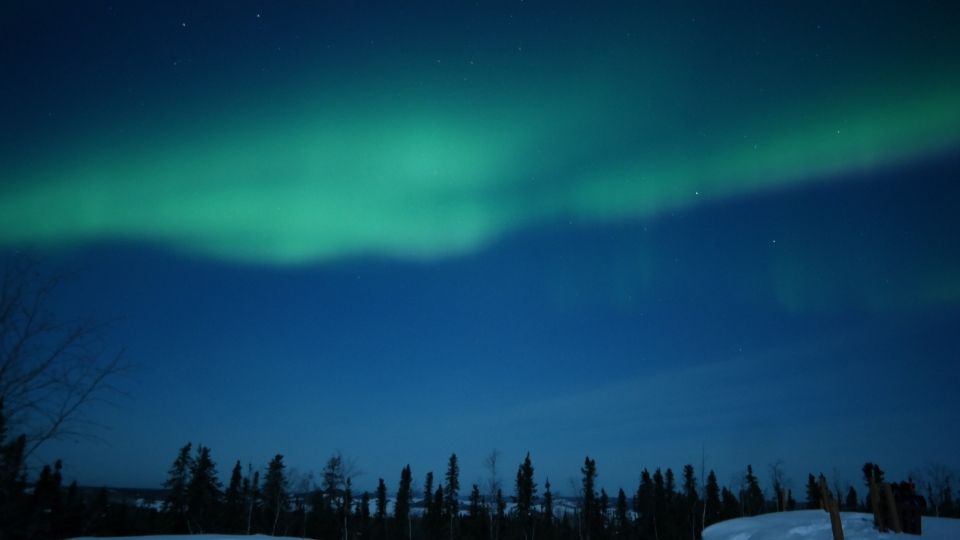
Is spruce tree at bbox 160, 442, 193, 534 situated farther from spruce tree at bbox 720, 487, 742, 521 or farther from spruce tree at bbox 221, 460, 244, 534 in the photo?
spruce tree at bbox 720, 487, 742, 521

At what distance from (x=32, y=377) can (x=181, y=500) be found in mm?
65318

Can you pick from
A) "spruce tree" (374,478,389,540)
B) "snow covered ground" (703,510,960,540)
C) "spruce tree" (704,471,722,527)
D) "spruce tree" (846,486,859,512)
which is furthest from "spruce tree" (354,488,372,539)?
"spruce tree" (846,486,859,512)

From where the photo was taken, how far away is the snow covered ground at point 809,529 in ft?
60.1

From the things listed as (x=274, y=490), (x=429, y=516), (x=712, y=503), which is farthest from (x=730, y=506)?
(x=274, y=490)

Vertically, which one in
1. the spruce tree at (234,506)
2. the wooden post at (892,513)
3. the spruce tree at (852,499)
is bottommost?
the spruce tree at (852,499)

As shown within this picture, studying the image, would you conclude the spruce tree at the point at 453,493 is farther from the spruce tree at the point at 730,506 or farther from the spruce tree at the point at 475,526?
the spruce tree at the point at 730,506

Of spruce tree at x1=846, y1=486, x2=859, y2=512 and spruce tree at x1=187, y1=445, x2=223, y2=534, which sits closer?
spruce tree at x1=187, y1=445, x2=223, y2=534

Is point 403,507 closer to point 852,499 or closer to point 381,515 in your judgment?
point 381,515

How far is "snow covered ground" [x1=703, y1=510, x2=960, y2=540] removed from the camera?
18.3m

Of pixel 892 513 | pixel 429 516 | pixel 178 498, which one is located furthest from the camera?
pixel 429 516

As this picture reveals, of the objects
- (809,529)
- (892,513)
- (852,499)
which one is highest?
(892,513)

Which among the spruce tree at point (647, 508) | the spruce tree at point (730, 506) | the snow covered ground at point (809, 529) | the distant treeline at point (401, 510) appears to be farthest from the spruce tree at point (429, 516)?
the snow covered ground at point (809, 529)

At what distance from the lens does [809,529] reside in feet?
65.0

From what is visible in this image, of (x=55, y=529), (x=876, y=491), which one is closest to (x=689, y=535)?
(x=876, y=491)
